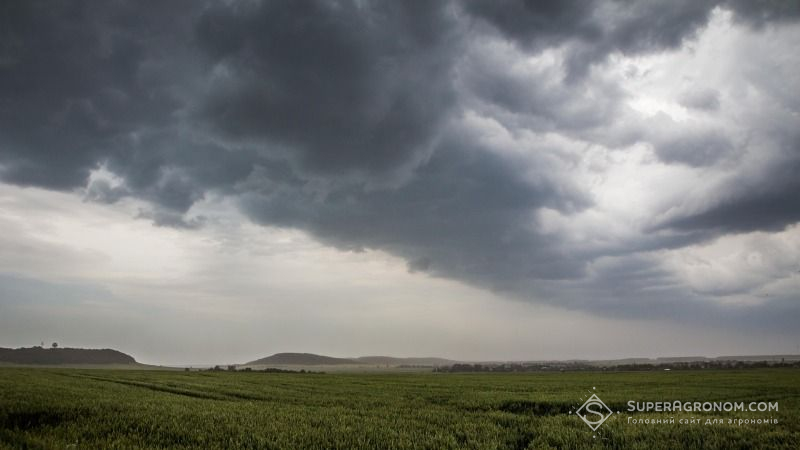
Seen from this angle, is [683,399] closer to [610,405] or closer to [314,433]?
[610,405]

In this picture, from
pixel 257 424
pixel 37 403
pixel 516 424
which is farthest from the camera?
pixel 37 403

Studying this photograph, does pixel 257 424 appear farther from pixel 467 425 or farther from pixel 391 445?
pixel 467 425

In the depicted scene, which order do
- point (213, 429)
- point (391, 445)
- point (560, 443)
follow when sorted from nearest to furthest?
point (391, 445) < point (560, 443) < point (213, 429)

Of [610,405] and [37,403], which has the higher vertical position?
[37,403]

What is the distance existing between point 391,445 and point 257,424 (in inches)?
231

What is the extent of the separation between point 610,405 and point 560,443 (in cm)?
1649

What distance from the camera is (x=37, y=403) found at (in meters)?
19.3

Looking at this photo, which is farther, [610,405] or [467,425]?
[610,405]

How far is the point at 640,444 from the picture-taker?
1242 centimetres

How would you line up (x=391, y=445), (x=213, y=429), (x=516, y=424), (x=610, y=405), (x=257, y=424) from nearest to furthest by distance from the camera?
(x=391, y=445) < (x=213, y=429) < (x=257, y=424) < (x=516, y=424) < (x=610, y=405)

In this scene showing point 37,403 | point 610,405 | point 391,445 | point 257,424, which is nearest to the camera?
point 391,445

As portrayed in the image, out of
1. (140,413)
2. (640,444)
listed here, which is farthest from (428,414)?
(140,413)

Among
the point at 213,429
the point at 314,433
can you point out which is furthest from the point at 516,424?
the point at 213,429

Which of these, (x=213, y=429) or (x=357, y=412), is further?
(x=357, y=412)
